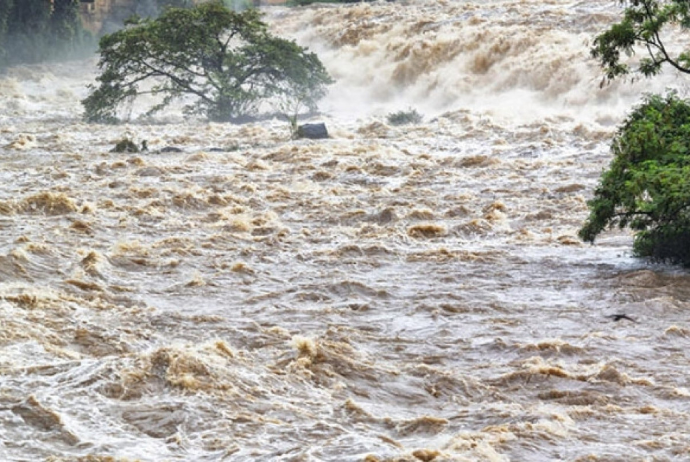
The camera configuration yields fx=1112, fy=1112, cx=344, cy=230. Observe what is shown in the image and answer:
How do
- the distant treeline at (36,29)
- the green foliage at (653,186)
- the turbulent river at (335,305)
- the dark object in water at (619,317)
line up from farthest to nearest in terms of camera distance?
the distant treeline at (36,29), the green foliage at (653,186), the dark object in water at (619,317), the turbulent river at (335,305)

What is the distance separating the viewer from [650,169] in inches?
399

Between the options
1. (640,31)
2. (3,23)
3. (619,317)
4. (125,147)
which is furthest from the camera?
(3,23)

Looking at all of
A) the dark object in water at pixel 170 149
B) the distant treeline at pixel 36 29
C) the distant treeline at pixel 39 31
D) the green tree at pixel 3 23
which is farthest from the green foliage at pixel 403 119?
the distant treeline at pixel 36 29

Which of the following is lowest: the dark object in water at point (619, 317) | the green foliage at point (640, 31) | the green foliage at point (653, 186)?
the dark object in water at point (619, 317)

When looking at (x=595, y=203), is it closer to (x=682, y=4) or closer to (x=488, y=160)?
(x=682, y=4)

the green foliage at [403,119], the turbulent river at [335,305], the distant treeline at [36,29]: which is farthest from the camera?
the distant treeline at [36,29]

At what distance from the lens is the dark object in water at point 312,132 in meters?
20.7

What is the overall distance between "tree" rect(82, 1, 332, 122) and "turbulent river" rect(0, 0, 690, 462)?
3.82m

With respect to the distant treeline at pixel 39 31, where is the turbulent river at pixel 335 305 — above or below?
below

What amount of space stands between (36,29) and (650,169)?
Result: 107 ft

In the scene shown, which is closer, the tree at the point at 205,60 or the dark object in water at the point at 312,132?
the dark object in water at the point at 312,132

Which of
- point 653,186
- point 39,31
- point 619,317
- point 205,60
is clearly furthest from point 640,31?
point 39,31

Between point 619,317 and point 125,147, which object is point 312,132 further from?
point 619,317

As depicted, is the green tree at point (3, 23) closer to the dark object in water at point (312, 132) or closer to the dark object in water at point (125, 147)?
the dark object in water at point (125, 147)
